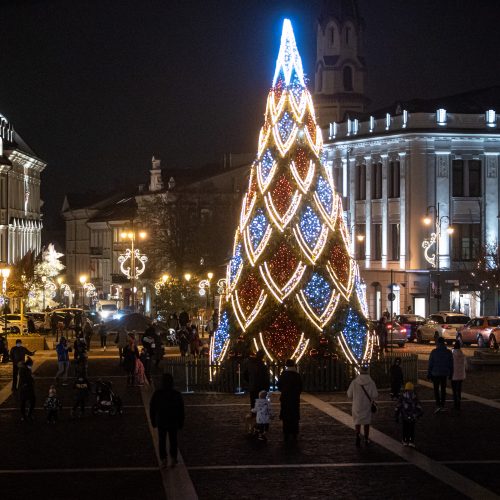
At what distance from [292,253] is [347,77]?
8978cm

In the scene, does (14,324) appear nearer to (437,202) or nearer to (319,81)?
(437,202)

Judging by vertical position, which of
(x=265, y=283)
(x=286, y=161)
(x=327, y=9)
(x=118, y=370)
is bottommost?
(x=118, y=370)

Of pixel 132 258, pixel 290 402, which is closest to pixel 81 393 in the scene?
pixel 290 402

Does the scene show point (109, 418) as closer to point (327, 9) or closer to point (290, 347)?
point (290, 347)

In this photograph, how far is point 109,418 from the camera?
92.8ft

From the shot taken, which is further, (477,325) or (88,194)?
(88,194)

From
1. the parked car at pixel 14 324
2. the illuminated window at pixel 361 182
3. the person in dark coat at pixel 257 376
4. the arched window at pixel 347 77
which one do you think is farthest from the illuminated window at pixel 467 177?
the person in dark coat at pixel 257 376

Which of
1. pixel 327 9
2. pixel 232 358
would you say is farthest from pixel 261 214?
pixel 327 9

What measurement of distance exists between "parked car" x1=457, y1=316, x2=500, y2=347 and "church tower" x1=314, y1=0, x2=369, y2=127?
202 feet

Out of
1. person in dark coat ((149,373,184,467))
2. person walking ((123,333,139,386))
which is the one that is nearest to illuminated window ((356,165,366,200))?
person walking ((123,333,139,386))

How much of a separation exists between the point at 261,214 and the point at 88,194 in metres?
134

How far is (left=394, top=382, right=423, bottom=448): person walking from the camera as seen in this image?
2245cm

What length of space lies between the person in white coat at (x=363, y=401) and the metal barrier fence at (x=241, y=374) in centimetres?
936

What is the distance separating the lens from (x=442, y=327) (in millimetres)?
59938
